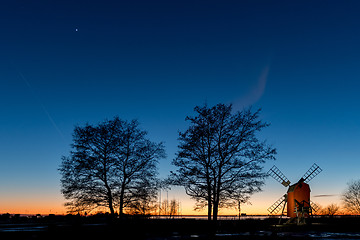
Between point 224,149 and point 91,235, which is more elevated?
point 224,149

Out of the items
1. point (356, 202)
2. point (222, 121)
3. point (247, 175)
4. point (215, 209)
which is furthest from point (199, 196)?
point (356, 202)

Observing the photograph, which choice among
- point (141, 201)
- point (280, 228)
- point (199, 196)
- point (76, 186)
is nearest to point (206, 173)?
point (199, 196)

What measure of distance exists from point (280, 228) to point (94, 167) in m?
20.9

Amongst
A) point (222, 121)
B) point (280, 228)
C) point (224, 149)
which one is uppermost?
point (222, 121)

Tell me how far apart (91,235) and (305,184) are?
29.9 metres

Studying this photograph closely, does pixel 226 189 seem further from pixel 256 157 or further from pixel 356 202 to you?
pixel 356 202

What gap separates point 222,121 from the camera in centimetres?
3195

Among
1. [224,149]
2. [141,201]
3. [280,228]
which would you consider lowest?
[280,228]

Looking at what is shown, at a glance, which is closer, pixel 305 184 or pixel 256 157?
pixel 256 157

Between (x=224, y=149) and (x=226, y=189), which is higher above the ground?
(x=224, y=149)

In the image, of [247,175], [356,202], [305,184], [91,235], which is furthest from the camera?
[356,202]

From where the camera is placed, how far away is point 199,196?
3119cm

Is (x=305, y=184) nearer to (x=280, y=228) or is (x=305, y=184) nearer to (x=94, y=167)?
(x=280, y=228)

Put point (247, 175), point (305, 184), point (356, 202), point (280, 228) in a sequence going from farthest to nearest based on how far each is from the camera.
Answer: point (356, 202) → point (305, 184) → point (280, 228) → point (247, 175)
